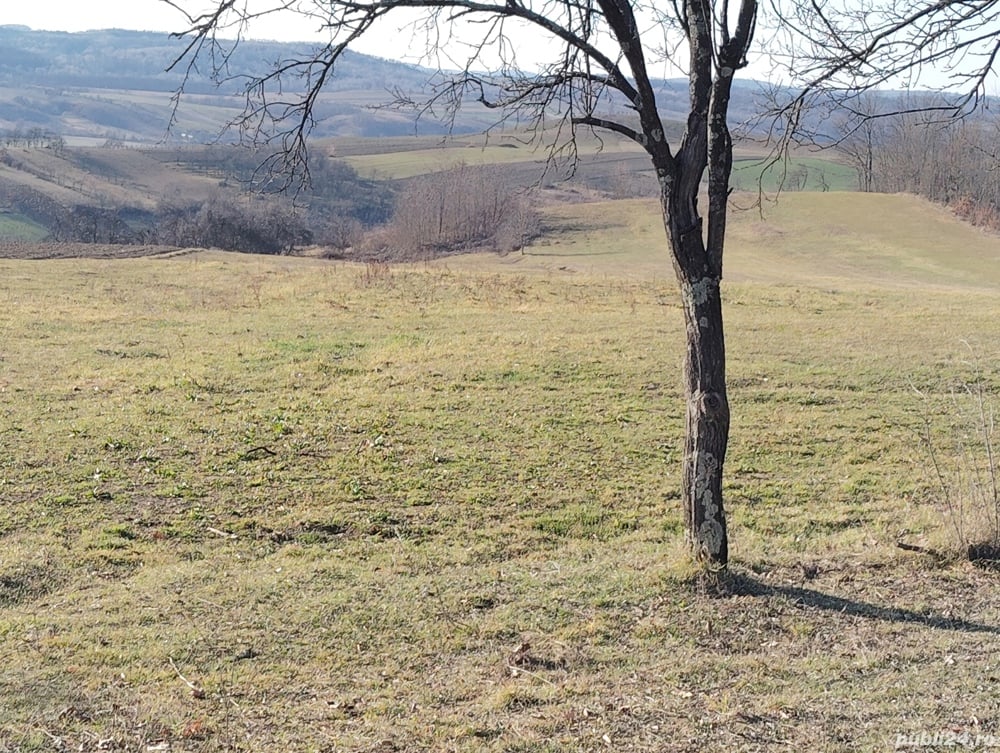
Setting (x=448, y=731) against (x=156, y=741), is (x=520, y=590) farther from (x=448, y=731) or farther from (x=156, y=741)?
(x=156, y=741)

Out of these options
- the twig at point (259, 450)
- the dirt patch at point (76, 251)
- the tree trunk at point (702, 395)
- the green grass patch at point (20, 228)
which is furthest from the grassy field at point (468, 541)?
the green grass patch at point (20, 228)

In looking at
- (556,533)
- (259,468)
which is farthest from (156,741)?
(259,468)

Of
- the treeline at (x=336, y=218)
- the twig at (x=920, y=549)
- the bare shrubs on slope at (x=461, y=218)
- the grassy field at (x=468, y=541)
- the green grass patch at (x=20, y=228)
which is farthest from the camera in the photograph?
the green grass patch at (x=20, y=228)

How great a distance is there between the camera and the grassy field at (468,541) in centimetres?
488

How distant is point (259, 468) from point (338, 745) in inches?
267

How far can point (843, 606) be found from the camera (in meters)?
6.30

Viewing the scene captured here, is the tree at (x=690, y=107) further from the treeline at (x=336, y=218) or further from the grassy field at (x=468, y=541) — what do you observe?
the treeline at (x=336, y=218)

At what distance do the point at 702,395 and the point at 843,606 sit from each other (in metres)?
1.67

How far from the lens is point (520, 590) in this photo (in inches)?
274

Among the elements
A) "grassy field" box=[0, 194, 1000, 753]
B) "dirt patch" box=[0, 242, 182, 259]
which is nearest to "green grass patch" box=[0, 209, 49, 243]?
"dirt patch" box=[0, 242, 182, 259]

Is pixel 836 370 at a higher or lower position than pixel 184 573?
higher

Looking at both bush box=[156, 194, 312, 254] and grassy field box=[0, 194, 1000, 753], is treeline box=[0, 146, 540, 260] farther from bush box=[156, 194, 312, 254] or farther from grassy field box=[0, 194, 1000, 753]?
grassy field box=[0, 194, 1000, 753]

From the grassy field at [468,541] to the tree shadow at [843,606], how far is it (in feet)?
0.10

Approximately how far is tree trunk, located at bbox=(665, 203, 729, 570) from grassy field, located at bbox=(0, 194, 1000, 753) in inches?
17.0
